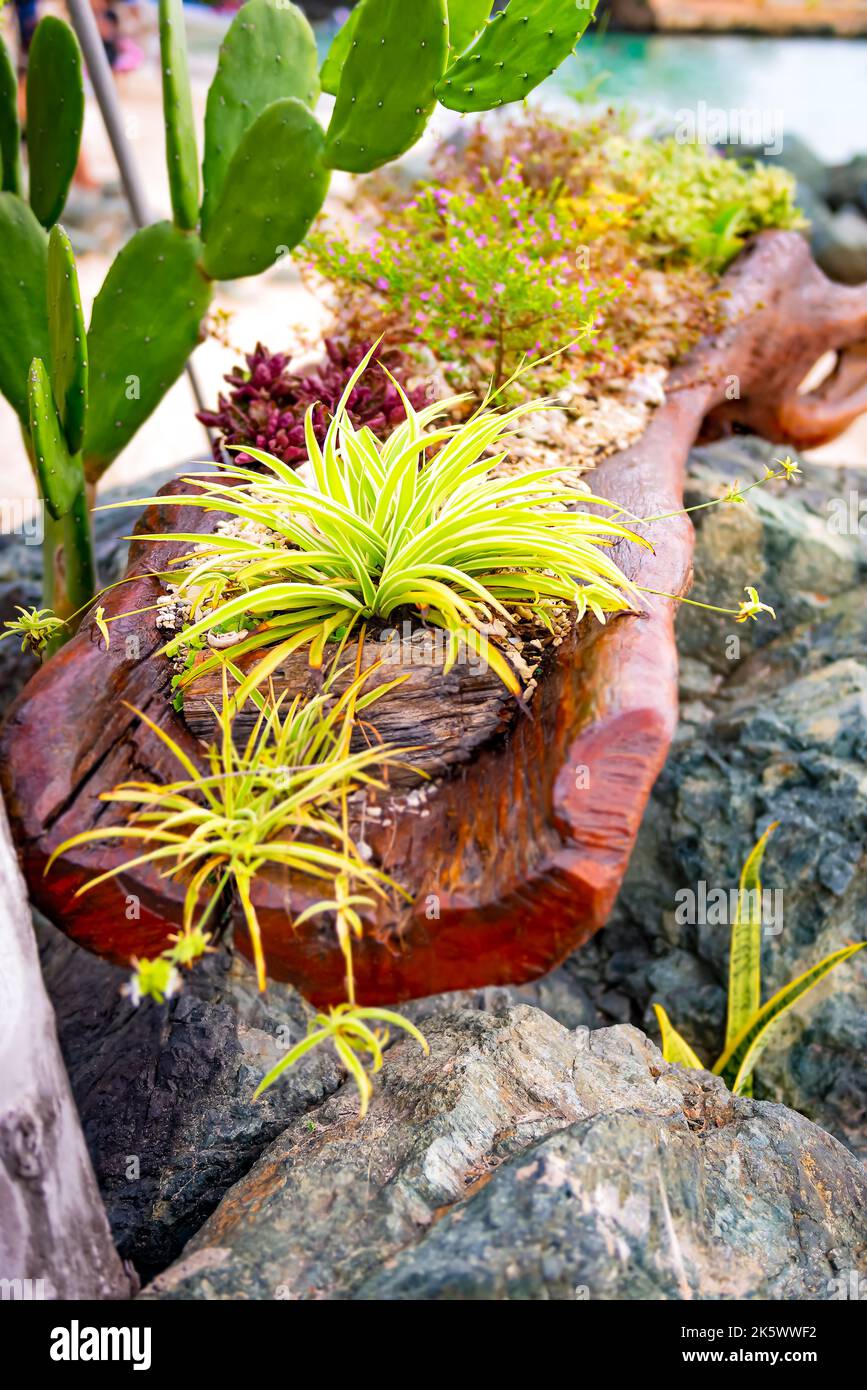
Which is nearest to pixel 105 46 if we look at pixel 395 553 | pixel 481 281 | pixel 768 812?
pixel 481 281

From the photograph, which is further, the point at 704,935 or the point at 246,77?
the point at 704,935

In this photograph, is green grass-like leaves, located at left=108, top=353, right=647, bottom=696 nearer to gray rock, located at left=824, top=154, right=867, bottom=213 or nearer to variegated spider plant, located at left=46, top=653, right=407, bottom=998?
variegated spider plant, located at left=46, top=653, right=407, bottom=998

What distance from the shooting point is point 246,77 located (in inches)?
118

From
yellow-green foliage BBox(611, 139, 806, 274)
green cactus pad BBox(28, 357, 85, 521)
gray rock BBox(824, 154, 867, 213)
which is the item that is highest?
gray rock BBox(824, 154, 867, 213)

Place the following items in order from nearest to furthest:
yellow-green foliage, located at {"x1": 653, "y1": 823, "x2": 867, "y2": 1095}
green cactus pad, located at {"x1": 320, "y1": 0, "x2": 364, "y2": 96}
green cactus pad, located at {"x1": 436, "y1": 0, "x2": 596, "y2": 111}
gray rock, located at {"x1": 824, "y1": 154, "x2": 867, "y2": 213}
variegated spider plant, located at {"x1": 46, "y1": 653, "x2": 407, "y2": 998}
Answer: variegated spider plant, located at {"x1": 46, "y1": 653, "x2": 407, "y2": 998}
green cactus pad, located at {"x1": 436, "y1": 0, "x2": 596, "y2": 111}
yellow-green foliage, located at {"x1": 653, "y1": 823, "x2": 867, "y2": 1095}
green cactus pad, located at {"x1": 320, "y1": 0, "x2": 364, "y2": 96}
gray rock, located at {"x1": 824, "y1": 154, "x2": 867, "y2": 213}

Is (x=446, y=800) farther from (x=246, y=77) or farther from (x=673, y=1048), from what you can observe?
(x=246, y=77)

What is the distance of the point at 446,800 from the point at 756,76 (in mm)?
14897

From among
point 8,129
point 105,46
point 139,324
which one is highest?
point 105,46

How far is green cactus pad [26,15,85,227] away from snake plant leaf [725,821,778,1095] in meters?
2.85

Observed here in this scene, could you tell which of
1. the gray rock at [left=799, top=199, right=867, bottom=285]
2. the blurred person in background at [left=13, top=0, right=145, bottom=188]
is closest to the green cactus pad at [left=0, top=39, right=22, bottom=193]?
the gray rock at [left=799, top=199, right=867, bottom=285]

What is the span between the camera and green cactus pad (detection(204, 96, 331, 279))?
2707 mm

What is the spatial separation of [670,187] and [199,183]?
2232 mm

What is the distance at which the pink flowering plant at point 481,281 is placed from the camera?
3.07 m

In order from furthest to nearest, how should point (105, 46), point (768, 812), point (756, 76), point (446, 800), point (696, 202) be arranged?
point (756, 76) < point (105, 46) < point (696, 202) < point (768, 812) < point (446, 800)
